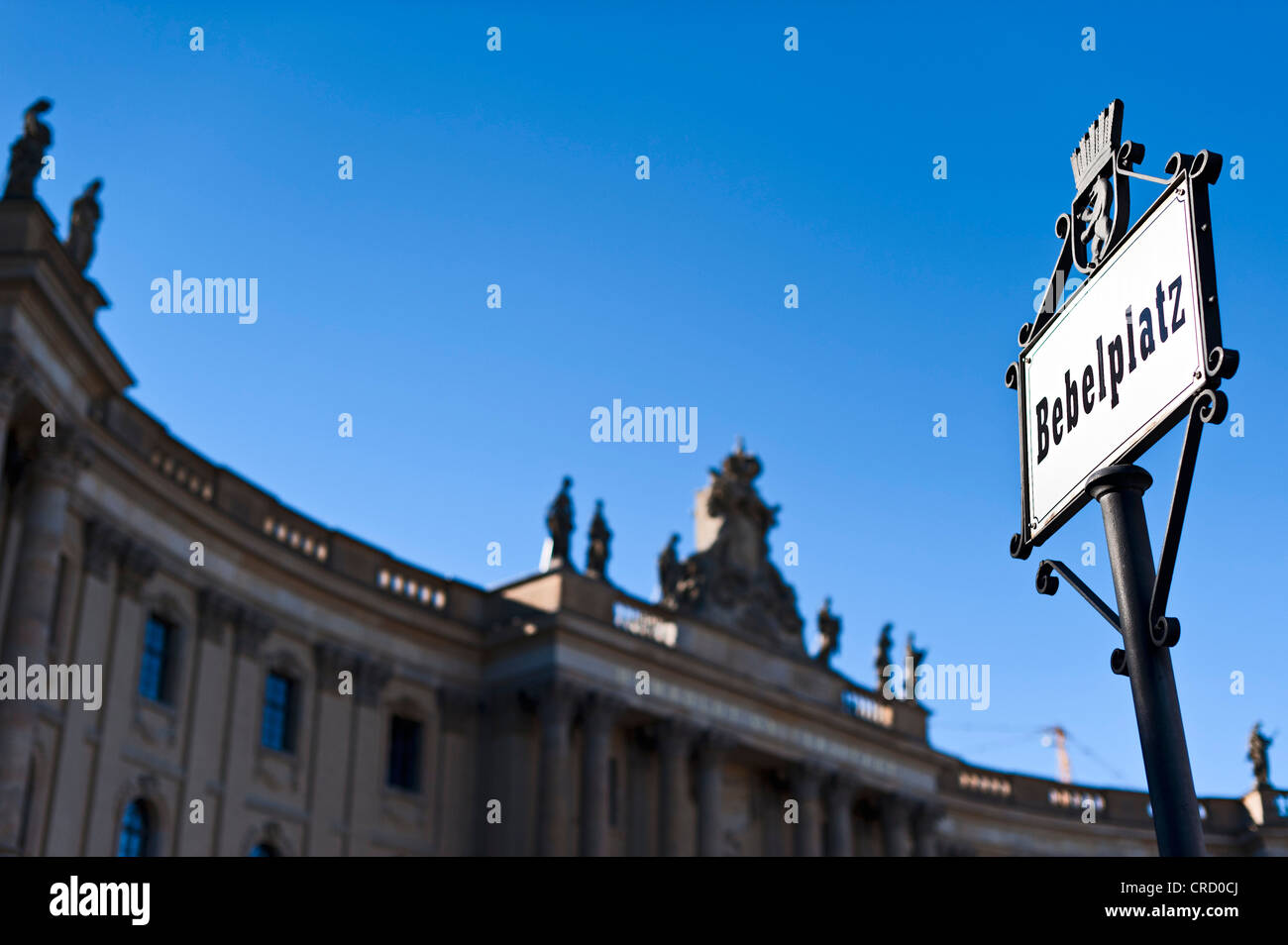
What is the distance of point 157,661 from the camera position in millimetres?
30500

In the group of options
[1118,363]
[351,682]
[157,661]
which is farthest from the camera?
[351,682]

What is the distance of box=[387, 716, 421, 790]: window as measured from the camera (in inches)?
1419

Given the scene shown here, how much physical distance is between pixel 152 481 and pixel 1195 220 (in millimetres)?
→ 28555

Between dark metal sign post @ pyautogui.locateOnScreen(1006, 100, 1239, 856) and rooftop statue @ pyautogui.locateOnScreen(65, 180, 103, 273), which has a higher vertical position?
rooftop statue @ pyautogui.locateOnScreen(65, 180, 103, 273)

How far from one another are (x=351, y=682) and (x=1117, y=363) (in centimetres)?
3211

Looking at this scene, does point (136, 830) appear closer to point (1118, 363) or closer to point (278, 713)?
point (278, 713)

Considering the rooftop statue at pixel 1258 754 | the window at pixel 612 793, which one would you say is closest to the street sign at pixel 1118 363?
the window at pixel 612 793

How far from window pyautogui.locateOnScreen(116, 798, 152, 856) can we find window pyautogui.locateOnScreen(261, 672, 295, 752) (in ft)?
12.3

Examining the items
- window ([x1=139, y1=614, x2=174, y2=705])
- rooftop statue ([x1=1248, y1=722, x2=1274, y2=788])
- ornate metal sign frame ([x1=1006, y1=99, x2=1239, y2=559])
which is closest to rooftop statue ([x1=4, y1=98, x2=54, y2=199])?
window ([x1=139, y1=614, x2=174, y2=705])

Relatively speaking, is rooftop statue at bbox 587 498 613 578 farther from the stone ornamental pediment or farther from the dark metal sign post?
the dark metal sign post

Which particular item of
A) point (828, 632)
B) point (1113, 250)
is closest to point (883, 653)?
point (828, 632)

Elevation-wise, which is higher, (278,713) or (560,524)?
(560,524)

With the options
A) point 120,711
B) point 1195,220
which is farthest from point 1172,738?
point 120,711

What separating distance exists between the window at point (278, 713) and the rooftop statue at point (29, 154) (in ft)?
39.3
